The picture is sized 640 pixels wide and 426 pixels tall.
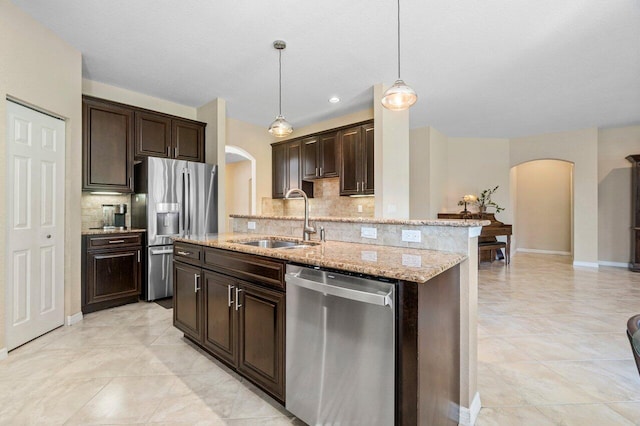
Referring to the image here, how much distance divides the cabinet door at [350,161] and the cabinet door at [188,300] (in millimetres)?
2848

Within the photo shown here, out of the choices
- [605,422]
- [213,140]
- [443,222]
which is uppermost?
[213,140]

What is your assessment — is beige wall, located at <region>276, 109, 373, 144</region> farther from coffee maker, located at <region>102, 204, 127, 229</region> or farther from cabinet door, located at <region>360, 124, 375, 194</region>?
coffee maker, located at <region>102, 204, 127, 229</region>

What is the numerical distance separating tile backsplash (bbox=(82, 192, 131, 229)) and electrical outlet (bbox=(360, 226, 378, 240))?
3.50 m

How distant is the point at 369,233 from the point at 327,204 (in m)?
3.51

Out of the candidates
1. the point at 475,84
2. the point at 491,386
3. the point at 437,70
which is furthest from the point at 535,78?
the point at 491,386

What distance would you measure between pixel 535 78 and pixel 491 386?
3.70m

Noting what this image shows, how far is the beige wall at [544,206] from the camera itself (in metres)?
7.79

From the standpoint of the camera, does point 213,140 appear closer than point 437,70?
No

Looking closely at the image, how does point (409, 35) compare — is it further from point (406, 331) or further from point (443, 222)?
point (406, 331)

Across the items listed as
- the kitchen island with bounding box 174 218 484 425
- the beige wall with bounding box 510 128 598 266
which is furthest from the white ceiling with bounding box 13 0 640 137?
the kitchen island with bounding box 174 218 484 425

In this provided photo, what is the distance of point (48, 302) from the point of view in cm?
291

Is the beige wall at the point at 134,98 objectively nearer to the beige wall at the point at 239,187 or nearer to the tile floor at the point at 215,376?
the tile floor at the point at 215,376

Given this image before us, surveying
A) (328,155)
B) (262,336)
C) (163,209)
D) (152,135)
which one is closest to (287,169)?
(328,155)

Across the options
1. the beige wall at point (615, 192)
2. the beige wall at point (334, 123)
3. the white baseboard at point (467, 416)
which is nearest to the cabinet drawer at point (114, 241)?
the beige wall at point (334, 123)
